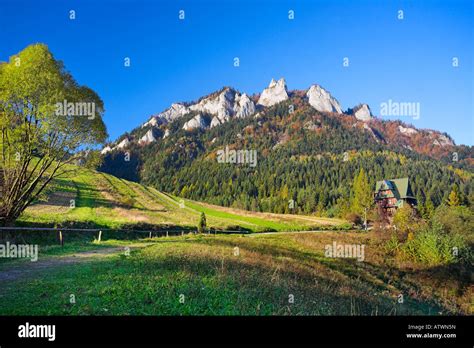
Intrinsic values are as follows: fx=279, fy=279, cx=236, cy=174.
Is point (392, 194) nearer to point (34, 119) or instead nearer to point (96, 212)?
point (96, 212)

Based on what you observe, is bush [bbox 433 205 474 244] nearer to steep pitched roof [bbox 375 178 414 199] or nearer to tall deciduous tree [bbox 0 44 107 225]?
steep pitched roof [bbox 375 178 414 199]

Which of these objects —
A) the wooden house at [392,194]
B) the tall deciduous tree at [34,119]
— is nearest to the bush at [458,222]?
the wooden house at [392,194]

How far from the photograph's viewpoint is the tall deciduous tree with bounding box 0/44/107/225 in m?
18.2

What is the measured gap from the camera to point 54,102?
62.3 ft

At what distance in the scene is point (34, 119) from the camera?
19.2 metres

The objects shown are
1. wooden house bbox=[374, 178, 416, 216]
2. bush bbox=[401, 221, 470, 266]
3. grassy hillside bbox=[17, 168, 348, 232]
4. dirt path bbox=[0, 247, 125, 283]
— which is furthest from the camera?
wooden house bbox=[374, 178, 416, 216]

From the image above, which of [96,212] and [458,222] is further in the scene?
[458,222]

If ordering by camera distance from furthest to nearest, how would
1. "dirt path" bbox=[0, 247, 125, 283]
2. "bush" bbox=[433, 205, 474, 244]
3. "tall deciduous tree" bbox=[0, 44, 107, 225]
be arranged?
"bush" bbox=[433, 205, 474, 244] < "tall deciduous tree" bbox=[0, 44, 107, 225] < "dirt path" bbox=[0, 247, 125, 283]

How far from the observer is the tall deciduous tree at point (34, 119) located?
18.2 metres

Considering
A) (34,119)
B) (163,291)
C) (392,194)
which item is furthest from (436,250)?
(392,194)

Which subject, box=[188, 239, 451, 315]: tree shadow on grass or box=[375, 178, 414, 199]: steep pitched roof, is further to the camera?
box=[375, 178, 414, 199]: steep pitched roof

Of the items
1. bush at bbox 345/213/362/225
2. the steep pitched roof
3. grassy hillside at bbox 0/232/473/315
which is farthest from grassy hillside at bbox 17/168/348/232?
the steep pitched roof

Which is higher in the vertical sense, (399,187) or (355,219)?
(399,187)

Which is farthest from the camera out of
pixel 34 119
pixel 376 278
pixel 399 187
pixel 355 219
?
pixel 399 187
